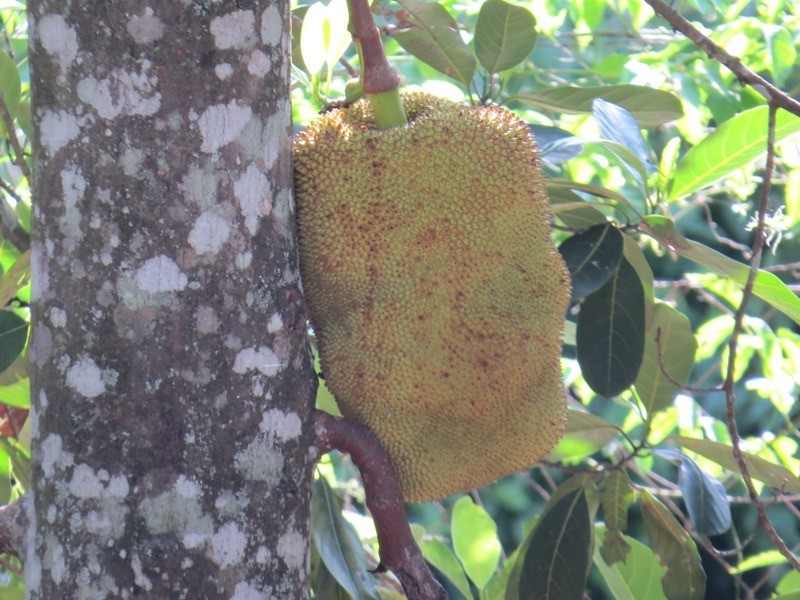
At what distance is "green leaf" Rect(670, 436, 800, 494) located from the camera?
1.26m

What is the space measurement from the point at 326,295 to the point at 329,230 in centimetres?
8

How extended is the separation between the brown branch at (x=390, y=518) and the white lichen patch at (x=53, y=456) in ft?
0.94

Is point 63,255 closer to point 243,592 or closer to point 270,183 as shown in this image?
point 270,183

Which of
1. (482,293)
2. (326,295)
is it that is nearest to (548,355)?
(482,293)

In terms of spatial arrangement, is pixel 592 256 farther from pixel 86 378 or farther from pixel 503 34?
pixel 86 378

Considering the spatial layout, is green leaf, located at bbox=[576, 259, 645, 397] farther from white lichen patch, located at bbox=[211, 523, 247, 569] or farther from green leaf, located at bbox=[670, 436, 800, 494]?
white lichen patch, located at bbox=[211, 523, 247, 569]

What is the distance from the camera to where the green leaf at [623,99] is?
1.33 metres

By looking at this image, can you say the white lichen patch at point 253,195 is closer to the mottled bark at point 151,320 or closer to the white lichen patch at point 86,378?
the mottled bark at point 151,320

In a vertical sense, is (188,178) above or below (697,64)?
above

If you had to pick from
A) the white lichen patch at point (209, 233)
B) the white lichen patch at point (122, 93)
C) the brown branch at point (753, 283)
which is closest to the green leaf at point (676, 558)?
the brown branch at point (753, 283)

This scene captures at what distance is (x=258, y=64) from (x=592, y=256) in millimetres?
581

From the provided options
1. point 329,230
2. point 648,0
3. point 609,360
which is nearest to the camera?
point 329,230

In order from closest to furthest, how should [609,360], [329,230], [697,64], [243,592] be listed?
1. [243,592]
2. [329,230]
3. [609,360]
4. [697,64]

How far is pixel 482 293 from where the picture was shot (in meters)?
0.98
